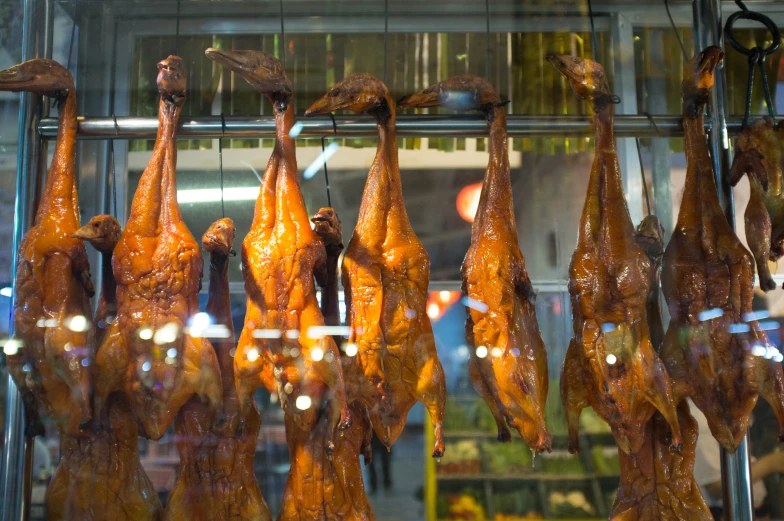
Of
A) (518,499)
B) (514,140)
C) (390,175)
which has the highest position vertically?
(514,140)

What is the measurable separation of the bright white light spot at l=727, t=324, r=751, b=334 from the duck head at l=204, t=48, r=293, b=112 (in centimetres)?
210

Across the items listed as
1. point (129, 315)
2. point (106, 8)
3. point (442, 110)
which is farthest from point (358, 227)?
point (106, 8)

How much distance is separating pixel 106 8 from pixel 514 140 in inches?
111

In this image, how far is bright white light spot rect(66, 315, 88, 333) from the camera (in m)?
3.02

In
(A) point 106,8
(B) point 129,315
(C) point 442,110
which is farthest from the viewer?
(C) point 442,110

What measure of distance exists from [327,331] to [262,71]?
109 cm

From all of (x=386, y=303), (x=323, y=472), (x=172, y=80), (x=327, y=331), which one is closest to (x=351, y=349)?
(x=327, y=331)

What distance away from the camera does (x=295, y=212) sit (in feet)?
9.91

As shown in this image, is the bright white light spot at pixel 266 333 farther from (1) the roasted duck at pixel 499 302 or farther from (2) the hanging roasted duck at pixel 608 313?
(2) the hanging roasted duck at pixel 608 313

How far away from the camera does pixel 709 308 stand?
3.12m

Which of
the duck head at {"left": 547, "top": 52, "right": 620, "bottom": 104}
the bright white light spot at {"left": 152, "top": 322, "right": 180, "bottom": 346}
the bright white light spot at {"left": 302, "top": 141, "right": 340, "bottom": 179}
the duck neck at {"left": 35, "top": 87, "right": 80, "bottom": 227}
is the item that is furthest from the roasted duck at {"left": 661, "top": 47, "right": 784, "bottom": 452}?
the duck neck at {"left": 35, "top": 87, "right": 80, "bottom": 227}

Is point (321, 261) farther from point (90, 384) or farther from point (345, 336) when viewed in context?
point (90, 384)

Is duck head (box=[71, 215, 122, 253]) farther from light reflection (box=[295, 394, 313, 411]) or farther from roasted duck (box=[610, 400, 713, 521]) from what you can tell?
roasted duck (box=[610, 400, 713, 521])

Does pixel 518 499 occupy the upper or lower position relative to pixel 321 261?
lower
